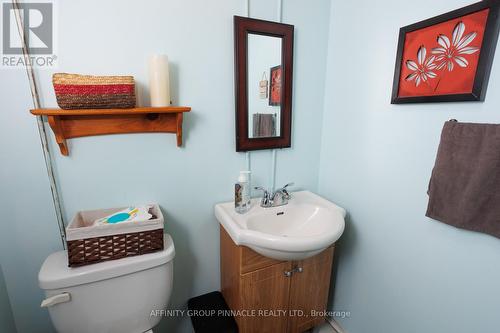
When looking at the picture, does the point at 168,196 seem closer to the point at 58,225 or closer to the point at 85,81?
the point at 58,225

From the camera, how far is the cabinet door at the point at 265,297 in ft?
3.73

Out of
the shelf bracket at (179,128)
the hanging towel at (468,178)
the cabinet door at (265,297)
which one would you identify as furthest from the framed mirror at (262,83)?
the hanging towel at (468,178)

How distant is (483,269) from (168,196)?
132 cm

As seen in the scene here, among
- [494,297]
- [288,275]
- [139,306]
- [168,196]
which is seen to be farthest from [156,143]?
[494,297]

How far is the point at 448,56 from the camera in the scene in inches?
35.9

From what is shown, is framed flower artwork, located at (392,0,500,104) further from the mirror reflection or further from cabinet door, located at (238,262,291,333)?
cabinet door, located at (238,262,291,333)

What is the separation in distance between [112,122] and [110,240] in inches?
19.4

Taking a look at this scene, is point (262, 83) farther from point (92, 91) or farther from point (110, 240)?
point (110, 240)

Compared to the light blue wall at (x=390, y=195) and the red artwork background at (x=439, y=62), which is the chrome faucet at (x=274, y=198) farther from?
the red artwork background at (x=439, y=62)

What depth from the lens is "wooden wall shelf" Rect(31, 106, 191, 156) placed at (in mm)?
941

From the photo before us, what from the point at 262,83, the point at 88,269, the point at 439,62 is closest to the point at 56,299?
the point at 88,269

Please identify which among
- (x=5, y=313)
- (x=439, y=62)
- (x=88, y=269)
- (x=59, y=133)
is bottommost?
(x=5, y=313)

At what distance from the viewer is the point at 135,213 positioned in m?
1.05

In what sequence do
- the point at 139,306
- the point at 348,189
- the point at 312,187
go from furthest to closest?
the point at 312,187 → the point at 348,189 → the point at 139,306
